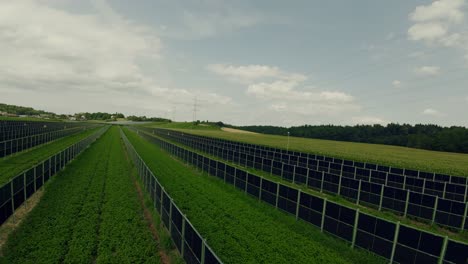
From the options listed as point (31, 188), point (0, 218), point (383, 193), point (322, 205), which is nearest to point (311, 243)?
point (322, 205)

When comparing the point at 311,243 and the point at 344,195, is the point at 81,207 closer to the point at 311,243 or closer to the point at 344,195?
the point at 311,243

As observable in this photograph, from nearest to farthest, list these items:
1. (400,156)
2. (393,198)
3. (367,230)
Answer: (367,230) → (393,198) → (400,156)

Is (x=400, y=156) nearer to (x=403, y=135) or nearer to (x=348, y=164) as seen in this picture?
(x=348, y=164)

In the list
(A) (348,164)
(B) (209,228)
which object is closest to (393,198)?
(B) (209,228)

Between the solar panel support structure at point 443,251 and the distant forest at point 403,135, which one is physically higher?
the distant forest at point 403,135

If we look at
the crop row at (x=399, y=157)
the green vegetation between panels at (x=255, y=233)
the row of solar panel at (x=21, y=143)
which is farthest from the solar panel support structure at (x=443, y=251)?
the row of solar panel at (x=21, y=143)

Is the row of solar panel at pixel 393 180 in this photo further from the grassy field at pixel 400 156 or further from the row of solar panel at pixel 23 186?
the row of solar panel at pixel 23 186

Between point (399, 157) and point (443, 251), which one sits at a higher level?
point (443, 251)
